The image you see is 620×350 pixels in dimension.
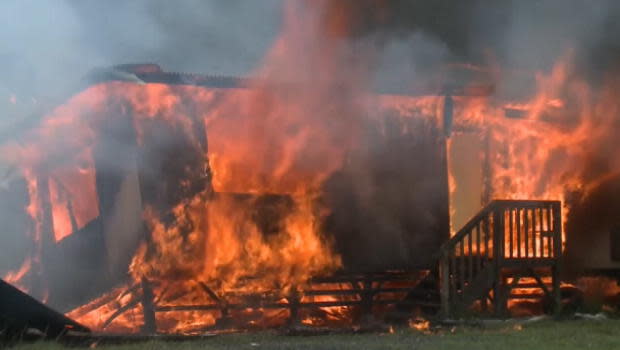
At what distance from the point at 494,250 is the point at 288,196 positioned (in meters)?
3.05

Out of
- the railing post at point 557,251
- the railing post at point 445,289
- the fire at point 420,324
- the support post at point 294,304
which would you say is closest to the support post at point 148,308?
the support post at point 294,304

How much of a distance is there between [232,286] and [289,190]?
1.57 m

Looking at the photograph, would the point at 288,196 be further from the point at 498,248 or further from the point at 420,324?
the point at 498,248

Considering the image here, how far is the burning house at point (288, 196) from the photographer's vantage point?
1072 cm

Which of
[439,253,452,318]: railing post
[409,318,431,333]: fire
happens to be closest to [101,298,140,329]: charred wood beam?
[409,318,431,333]: fire

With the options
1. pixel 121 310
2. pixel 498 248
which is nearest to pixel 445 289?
pixel 498 248

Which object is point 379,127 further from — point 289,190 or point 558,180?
point 558,180

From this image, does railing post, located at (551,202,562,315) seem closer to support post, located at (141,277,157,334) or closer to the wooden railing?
the wooden railing

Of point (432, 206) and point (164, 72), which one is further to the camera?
point (432, 206)

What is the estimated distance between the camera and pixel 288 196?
11398 mm

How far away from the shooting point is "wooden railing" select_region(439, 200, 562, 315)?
11.5 meters

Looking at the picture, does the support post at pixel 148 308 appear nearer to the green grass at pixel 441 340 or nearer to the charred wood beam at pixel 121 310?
the charred wood beam at pixel 121 310

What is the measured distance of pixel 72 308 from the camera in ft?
34.9

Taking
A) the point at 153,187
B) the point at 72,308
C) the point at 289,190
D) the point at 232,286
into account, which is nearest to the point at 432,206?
the point at 289,190
